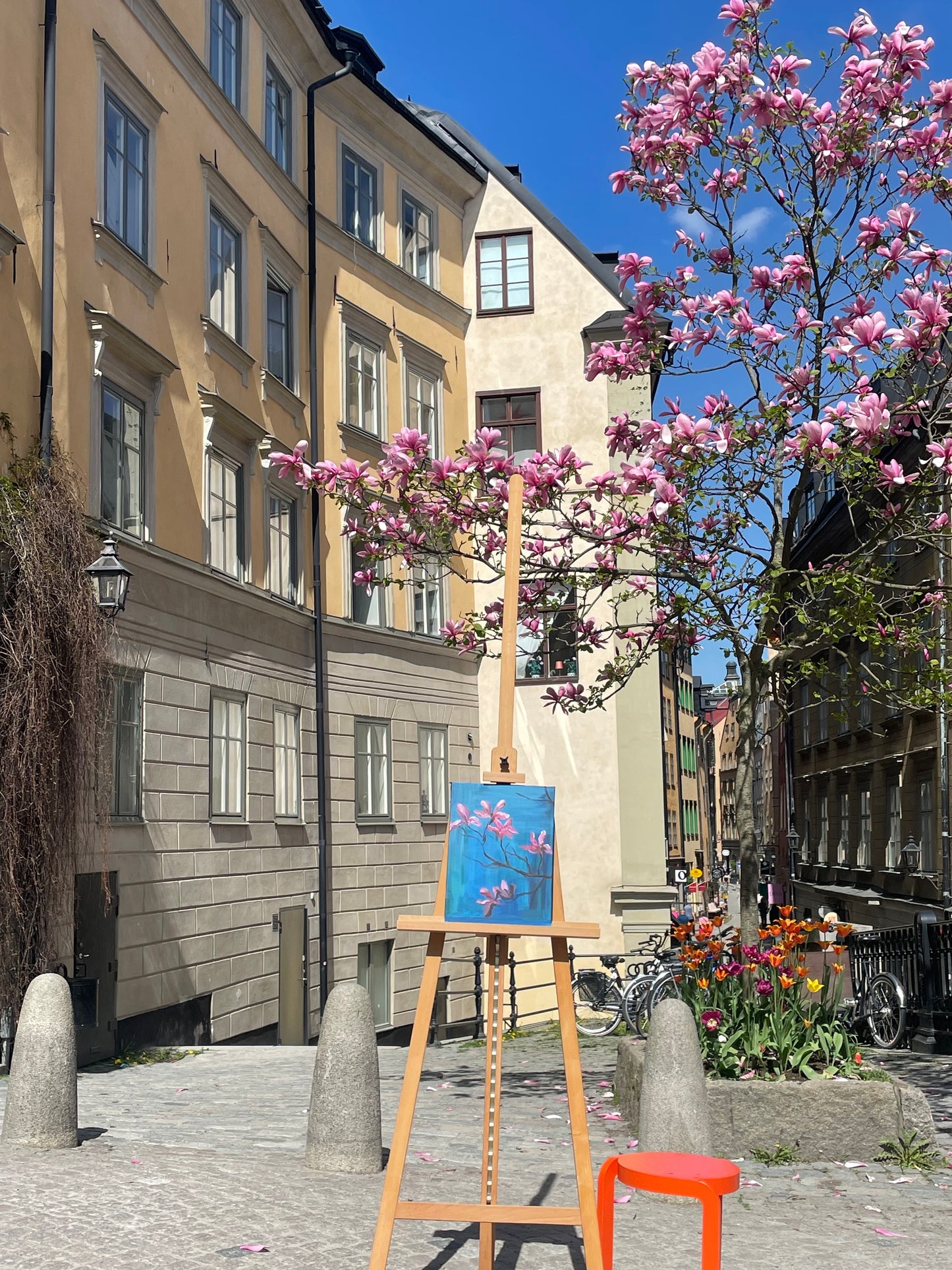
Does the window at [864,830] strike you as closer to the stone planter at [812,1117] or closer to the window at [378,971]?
the window at [378,971]

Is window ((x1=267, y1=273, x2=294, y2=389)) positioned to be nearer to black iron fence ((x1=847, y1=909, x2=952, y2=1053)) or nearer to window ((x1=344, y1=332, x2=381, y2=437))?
window ((x1=344, y1=332, x2=381, y2=437))

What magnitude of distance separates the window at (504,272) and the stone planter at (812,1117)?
21.6 meters

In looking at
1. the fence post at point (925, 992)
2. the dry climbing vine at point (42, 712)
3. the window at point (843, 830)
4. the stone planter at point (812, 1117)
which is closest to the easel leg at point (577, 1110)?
the stone planter at point (812, 1117)

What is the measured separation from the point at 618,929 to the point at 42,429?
628 inches

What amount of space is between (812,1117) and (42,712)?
24.5ft

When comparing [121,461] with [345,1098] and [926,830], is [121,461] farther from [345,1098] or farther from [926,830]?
[926,830]

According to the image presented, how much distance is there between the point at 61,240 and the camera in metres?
14.9

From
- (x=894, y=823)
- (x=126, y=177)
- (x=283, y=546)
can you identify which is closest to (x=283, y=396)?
(x=283, y=546)

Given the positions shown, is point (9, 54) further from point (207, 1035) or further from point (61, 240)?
point (207, 1035)

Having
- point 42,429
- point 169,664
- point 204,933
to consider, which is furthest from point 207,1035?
point 42,429

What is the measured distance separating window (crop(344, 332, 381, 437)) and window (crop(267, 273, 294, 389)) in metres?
1.71

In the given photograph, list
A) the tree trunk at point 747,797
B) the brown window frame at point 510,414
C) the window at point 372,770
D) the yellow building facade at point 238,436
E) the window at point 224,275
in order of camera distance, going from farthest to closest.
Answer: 1. the brown window frame at point 510,414
2. the window at point 372,770
3. the window at point 224,275
4. the yellow building facade at point 238,436
5. the tree trunk at point 747,797

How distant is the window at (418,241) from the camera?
1055 inches

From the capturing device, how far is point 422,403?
88.1ft
